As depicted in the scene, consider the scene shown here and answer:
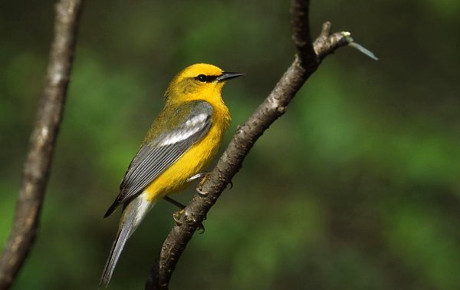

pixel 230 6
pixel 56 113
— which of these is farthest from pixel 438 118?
pixel 56 113

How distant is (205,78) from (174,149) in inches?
26.3

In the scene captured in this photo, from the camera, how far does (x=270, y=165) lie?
265 inches

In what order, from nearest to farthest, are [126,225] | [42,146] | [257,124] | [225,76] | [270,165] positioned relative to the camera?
[42,146] → [257,124] → [126,225] → [225,76] → [270,165]

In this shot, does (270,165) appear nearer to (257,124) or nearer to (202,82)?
(202,82)

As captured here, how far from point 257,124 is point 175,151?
2185mm


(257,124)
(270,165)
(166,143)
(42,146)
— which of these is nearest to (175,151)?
(166,143)

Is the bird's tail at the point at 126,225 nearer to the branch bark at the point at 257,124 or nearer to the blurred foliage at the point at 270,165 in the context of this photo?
the branch bark at the point at 257,124

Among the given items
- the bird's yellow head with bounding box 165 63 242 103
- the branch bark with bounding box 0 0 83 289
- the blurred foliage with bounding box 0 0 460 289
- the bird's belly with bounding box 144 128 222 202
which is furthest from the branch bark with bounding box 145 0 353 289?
the blurred foliage with bounding box 0 0 460 289

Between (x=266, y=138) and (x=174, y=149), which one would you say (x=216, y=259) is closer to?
(x=266, y=138)

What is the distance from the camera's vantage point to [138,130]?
6.70 meters

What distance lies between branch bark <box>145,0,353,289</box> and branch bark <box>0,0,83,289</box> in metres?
0.65

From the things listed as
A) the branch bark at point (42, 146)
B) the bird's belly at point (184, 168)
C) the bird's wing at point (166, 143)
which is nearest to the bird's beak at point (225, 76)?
the bird's wing at point (166, 143)

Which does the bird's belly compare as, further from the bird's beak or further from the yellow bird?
the bird's beak

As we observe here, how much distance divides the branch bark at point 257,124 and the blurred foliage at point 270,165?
2382mm
